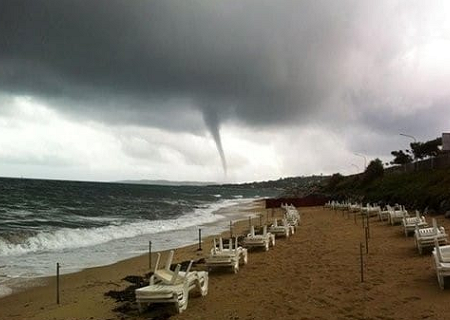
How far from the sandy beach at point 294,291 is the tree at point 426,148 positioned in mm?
59002

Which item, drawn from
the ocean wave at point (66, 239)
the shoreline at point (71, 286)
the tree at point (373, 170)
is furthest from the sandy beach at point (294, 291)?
the tree at point (373, 170)

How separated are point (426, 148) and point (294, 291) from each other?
68.0 m

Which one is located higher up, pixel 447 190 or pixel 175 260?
pixel 447 190

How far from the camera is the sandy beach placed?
9.38 meters

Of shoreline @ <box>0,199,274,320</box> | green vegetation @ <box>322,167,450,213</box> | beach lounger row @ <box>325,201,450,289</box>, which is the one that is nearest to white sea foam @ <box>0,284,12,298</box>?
shoreline @ <box>0,199,274,320</box>

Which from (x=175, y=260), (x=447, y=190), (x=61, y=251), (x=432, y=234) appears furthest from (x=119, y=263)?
(x=447, y=190)

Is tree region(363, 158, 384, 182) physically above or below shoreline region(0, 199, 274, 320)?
above

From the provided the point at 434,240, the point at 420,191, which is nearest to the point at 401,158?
the point at 420,191

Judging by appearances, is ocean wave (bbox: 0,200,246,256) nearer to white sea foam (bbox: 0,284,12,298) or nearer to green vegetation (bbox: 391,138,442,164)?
white sea foam (bbox: 0,284,12,298)

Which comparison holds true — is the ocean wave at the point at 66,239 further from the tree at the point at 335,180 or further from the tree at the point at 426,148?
the tree at the point at 335,180

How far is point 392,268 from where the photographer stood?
1302cm

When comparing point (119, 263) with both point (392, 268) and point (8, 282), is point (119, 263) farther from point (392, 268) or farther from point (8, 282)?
point (392, 268)

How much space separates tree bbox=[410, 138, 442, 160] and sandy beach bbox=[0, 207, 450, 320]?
59.0m

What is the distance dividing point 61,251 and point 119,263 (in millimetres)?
5472
